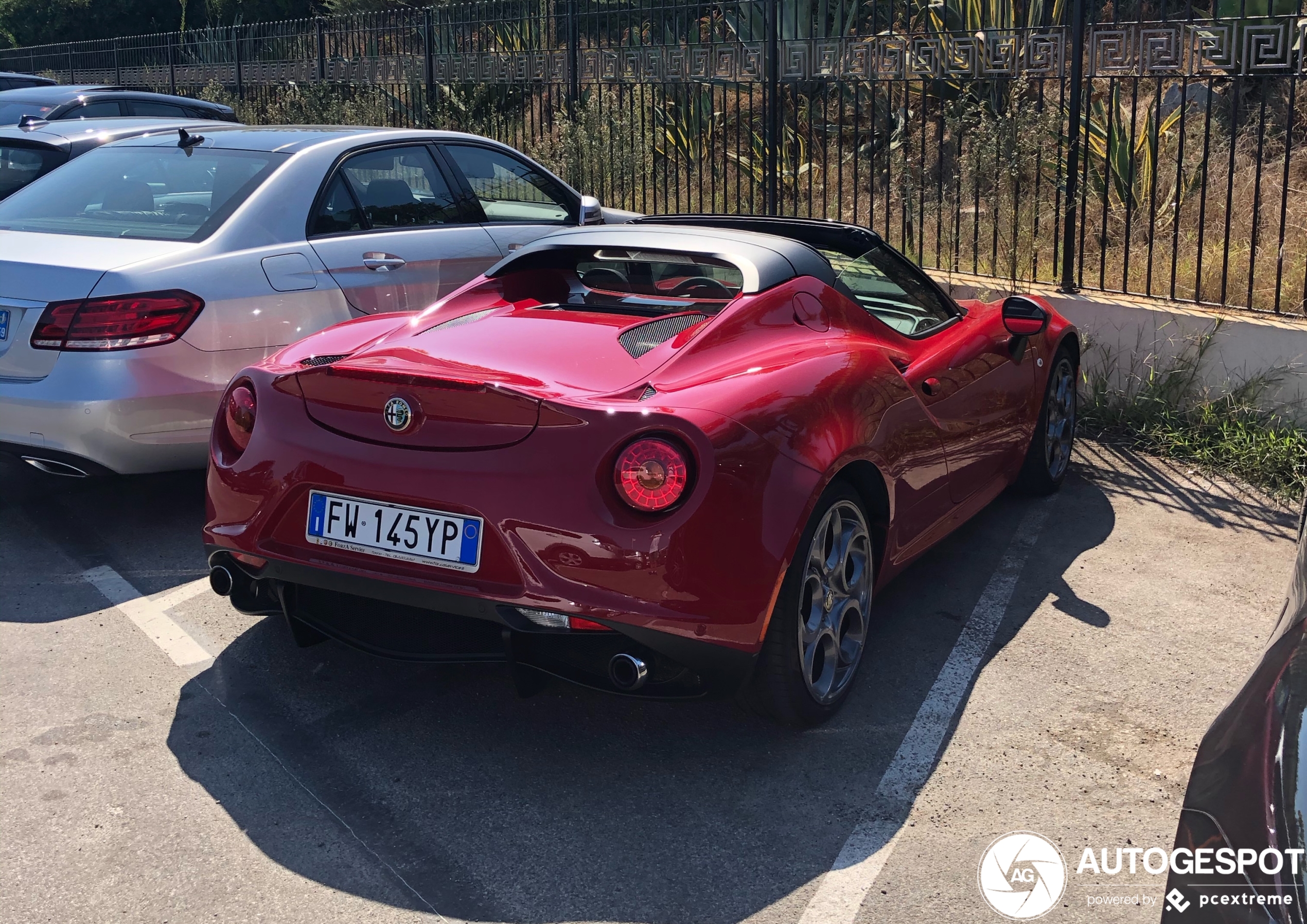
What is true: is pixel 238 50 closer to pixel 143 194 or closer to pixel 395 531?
pixel 143 194

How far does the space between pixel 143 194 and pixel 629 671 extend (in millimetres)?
3910

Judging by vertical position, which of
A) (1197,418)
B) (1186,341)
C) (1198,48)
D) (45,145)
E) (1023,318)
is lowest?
(1197,418)

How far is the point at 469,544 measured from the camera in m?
3.18

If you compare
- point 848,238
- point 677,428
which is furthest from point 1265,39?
point 677,428

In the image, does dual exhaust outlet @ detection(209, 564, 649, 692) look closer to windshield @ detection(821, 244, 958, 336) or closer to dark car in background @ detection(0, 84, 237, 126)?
windshield @ detection(821, 244, 958, 336)

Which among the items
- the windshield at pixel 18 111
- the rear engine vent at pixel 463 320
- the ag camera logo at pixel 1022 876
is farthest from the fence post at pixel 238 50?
the ag camera logo at pixel 1022 876

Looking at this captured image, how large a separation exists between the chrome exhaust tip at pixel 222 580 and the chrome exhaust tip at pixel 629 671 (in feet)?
3.99

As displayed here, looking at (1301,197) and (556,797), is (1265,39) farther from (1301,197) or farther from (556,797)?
(556,797)

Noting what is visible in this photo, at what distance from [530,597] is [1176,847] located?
1653mm

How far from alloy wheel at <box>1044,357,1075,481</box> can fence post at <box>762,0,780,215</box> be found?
351cm

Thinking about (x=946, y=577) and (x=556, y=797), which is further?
(x=946, y=577)

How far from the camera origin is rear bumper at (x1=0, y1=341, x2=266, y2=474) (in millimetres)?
4809

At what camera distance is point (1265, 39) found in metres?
6.45

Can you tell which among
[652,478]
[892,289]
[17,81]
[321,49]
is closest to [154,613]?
[652,478]
